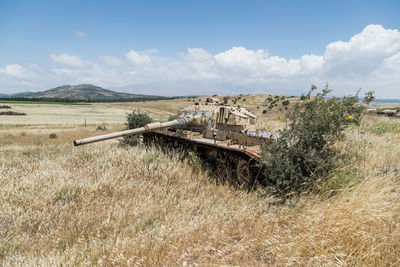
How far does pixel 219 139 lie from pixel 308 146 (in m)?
3.37

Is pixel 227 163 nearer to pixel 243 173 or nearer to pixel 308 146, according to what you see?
pixel 243 173

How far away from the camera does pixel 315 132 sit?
495 centimetres

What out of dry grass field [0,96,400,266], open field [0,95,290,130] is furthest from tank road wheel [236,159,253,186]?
open field [0,95,290,130]

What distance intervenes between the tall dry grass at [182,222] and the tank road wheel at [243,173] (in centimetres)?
65

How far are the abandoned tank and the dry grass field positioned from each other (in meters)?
0.87

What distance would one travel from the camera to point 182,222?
3.69 m

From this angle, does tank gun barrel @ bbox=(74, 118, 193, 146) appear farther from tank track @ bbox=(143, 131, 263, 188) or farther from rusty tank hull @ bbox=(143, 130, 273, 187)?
tank track @ bbox=(143, 131, 263, 188)

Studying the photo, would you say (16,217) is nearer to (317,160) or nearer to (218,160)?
(218,160)

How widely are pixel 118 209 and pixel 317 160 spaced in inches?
155

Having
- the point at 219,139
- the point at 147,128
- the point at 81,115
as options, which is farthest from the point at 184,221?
the point at 81,115

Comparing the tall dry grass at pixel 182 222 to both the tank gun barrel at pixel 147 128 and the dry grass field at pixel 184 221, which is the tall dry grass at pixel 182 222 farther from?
the tank gun barrel at pixel 147 128

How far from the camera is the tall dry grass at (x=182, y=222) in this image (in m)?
2.85

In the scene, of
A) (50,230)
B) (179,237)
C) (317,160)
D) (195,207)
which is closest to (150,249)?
(179,237)

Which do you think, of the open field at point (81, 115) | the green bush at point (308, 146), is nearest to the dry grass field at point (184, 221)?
the green bush at point (308, 146)
